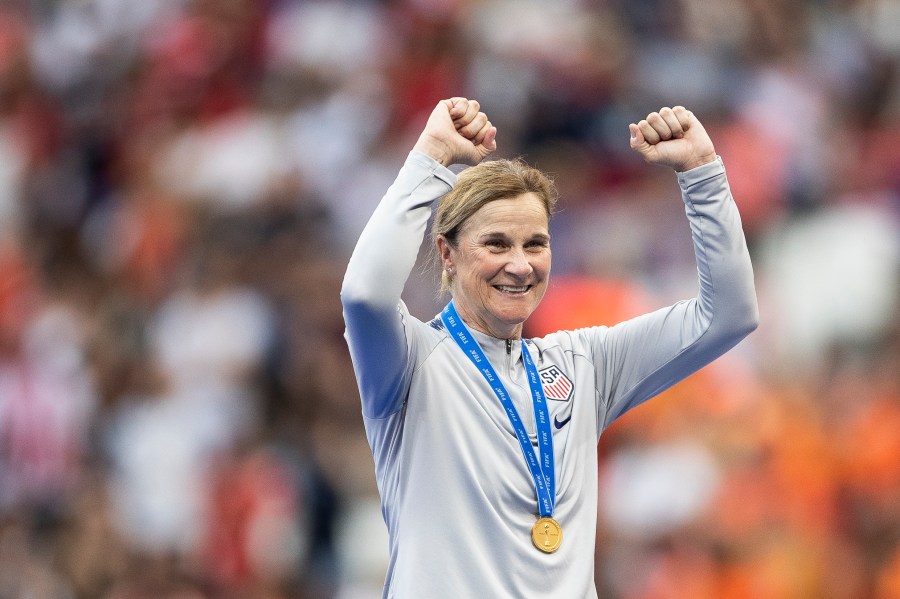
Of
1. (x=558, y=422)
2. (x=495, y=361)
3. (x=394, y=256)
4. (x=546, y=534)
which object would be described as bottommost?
(x=546, y=534)

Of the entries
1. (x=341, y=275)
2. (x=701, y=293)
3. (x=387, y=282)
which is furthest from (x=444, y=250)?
(x=341, y=275)

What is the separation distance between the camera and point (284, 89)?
7938 mm

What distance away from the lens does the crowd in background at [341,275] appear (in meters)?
5.54

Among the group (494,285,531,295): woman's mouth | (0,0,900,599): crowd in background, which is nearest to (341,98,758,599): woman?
(494,285,531,295): woman's mouth

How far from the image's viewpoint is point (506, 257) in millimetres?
2846

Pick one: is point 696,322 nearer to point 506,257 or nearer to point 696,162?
point 696,162

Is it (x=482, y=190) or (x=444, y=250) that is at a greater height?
(x=482, y=190)

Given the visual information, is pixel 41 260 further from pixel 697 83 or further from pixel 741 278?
pixel 741 278

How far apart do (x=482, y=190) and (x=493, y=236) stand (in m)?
0.11

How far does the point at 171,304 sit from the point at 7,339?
116 centimetres

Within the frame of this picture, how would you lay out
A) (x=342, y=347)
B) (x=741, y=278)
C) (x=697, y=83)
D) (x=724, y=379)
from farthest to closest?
1. (x=697, y=83)
2. (x=342, y=347)
3. (x=724, y=379)
4. (x=741, y=278)

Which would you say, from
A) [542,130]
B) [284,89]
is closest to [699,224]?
[542,130]

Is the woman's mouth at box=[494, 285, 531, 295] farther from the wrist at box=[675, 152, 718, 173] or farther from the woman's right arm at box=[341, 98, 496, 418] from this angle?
the wrist at box=[675, 152, 718, 173]

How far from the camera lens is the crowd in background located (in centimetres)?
554
